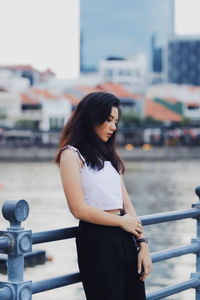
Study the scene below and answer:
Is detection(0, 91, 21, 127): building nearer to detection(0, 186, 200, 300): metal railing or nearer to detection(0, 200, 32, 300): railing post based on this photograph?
detection(0, 186, 200, 300): metal railing

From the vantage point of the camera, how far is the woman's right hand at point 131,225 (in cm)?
333

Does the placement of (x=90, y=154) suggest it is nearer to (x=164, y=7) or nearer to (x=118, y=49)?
(x=118, y=49)

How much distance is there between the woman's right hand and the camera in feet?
10.9

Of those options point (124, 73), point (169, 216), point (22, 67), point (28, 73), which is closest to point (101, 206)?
point (169, 216)

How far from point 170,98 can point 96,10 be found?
207ft

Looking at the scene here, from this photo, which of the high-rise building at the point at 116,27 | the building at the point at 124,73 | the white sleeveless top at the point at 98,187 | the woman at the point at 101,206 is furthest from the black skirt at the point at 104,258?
the high-rise building at the point at 116,27

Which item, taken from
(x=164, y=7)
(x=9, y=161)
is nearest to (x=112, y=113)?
(x=9, y=161)

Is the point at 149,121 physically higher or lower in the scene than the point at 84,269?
lower

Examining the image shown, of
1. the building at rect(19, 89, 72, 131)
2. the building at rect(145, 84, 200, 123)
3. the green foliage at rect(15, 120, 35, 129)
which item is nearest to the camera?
the green foliage at rect(15, 120, 35, 129)

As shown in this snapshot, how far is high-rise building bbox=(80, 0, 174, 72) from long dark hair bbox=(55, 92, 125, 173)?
6214 inches

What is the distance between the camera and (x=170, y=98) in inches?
4104

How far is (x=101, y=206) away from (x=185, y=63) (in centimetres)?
14795

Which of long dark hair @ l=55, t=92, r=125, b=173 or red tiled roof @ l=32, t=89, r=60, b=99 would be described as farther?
red tiled roof @ l=32, t=89, r=60, b=99

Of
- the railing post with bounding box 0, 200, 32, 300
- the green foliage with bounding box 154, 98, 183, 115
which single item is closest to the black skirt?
the railing post with bounding box 0, 200, 32, 300
